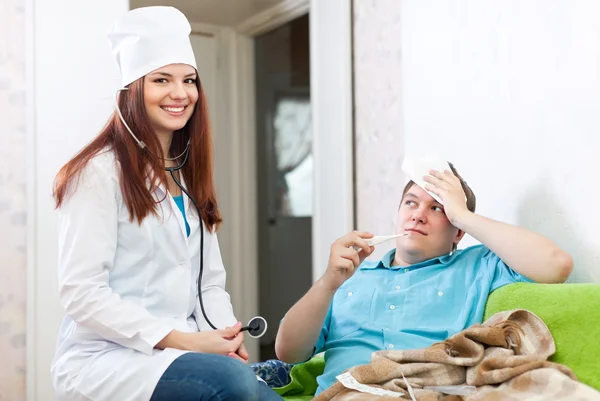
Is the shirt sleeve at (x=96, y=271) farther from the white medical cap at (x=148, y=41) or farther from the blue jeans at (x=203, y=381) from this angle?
the white medical cap at (x=148, y=41)

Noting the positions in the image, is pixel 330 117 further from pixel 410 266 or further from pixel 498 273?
pixel 498 273

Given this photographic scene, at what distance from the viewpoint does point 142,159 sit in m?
1.67

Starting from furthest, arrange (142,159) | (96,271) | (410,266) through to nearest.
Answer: (410,266)
(142,159)
(96,271)

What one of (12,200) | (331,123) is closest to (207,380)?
(12,200)

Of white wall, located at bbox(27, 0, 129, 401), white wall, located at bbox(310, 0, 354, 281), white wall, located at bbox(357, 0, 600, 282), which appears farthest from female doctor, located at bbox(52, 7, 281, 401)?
white wall, located at bbox(310, 0, 354, 281)

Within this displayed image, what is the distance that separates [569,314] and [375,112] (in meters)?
1.68

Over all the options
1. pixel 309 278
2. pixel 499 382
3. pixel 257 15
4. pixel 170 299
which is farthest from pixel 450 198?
pixel 309 278

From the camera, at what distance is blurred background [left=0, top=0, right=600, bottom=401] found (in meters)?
2.02

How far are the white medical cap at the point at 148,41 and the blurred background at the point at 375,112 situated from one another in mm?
1067

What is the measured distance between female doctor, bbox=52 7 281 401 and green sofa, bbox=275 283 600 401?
0.63 meters

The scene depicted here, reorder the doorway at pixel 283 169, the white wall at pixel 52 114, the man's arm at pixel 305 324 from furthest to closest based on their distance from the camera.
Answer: the doorway at pixel 283 169 → the white wall at pixel 52 114 → the man's arm at pixel 305 324

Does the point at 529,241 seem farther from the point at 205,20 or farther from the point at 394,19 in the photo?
the point at 205,20

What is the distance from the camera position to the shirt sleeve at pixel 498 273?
182 centimetres

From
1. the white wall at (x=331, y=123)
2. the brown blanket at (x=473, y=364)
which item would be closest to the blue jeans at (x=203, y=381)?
the brown blanket at (x=473, y=364)
